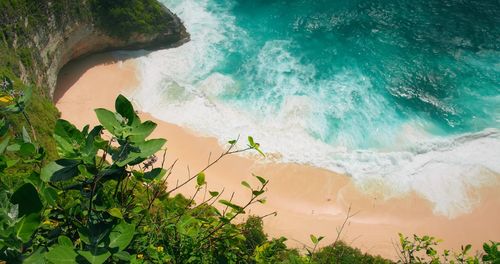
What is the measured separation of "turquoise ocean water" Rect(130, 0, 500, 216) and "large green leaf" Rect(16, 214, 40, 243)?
64.0 ft

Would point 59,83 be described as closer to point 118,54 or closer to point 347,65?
point 118,54

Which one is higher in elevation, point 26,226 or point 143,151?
point 143,151

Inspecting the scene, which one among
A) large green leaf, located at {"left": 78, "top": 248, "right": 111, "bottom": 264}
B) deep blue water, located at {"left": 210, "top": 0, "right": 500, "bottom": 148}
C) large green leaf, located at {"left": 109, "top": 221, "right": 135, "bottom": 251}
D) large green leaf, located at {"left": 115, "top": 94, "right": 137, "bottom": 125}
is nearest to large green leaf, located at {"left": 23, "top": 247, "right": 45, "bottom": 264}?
large green leaf, located at {"left": 78, "top": 248, "right": 111, "bottom": 264}

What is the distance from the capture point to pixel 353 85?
28.7 metres

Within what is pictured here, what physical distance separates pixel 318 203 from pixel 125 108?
17.7m

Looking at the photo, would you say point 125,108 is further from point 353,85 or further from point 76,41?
point 353,85

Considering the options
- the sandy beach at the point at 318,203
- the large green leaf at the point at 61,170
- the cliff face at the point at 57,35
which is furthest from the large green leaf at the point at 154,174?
the sandy beach at the point at 318,203

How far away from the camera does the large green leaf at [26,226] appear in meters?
2.70

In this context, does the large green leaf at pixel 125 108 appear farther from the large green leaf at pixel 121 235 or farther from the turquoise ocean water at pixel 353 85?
the turquoise ocean water at pixel 353 85

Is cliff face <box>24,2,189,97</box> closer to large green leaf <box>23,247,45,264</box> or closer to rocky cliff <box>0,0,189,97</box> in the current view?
rocky cliff <box>0,0,189,97</box>

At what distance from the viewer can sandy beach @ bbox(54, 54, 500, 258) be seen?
18.8 m

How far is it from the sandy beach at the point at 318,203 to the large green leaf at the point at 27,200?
15.8 m

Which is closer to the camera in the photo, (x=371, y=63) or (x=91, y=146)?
(x=91, y=146)

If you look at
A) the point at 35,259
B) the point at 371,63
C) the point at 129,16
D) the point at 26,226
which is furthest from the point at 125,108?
the point at 371,63
